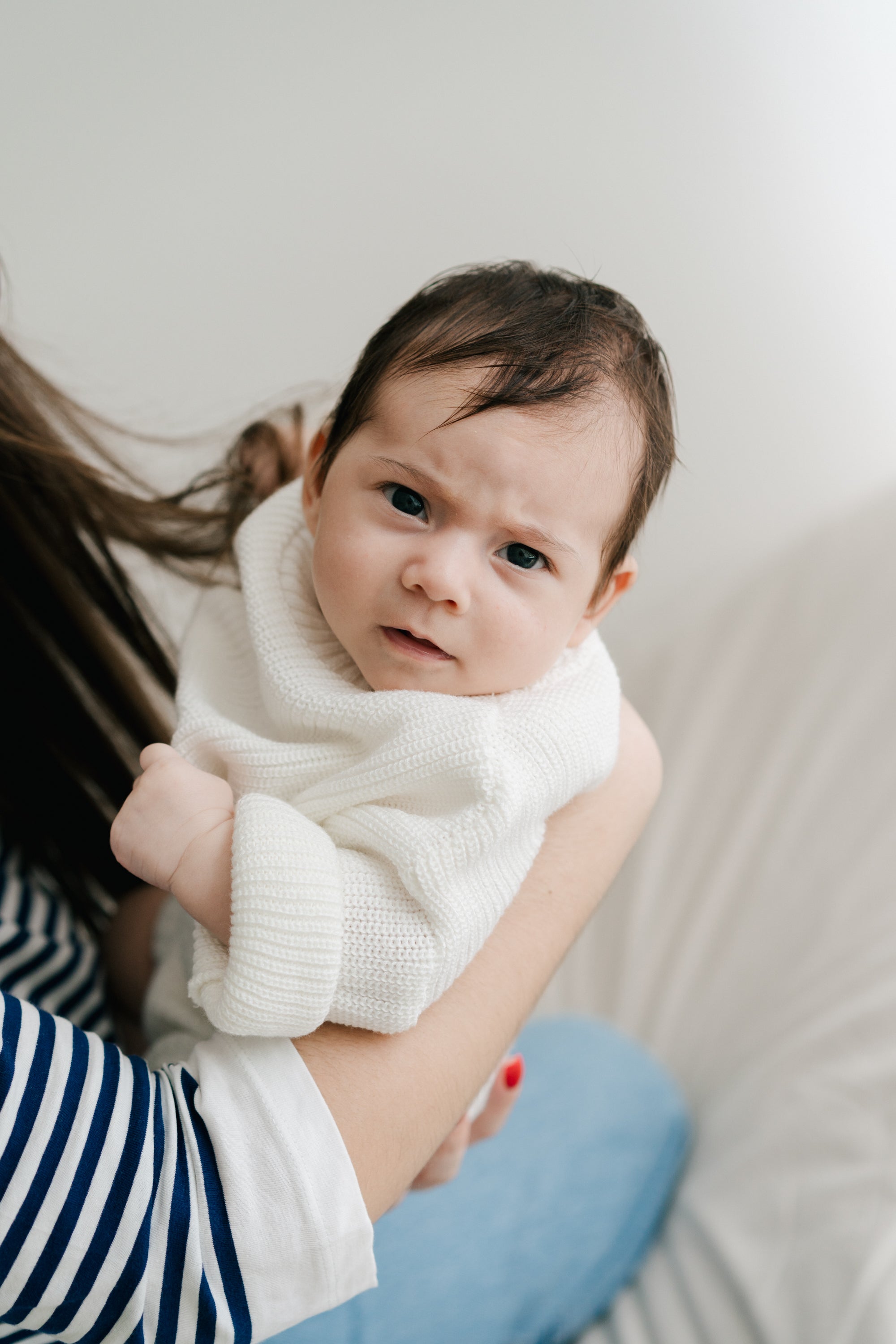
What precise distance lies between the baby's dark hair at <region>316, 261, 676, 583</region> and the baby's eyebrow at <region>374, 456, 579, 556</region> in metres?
0.04

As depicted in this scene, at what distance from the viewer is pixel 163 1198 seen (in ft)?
1.63

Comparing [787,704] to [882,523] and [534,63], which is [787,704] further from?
[534,63]

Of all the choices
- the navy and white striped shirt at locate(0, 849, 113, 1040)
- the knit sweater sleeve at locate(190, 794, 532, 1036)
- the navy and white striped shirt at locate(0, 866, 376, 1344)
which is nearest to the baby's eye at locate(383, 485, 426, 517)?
the knit sweater sleeve at locate(190, 794, 532, 1036)

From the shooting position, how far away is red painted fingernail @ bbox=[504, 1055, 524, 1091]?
85 cm

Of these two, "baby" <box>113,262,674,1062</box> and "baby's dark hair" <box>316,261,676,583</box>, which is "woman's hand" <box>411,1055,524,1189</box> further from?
"baby's dark hair" <box>316,261,676,583</box>

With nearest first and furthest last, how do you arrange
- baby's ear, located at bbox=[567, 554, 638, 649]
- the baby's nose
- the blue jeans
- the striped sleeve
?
1. the striped sleeve
2. the baby's nose
3. baby's ear, located at bbox=[567, 554, 638, 649]
4. the blue jeans

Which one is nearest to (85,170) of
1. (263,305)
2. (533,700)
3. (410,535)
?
(263,305)

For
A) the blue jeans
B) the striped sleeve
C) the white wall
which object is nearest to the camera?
the striped sleeve

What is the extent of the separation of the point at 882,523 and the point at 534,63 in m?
0.80

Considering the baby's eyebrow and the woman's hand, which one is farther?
the woman's hand

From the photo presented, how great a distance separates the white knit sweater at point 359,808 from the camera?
1.68 feet

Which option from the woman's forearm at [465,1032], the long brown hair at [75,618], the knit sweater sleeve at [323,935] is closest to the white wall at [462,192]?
the long brown hair at [75,618]

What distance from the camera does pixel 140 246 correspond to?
1278mm

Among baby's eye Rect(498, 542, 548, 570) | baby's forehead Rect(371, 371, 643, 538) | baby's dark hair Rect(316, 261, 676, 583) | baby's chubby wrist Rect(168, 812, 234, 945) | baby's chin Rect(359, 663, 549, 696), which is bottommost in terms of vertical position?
baby's chubby wrist Rect(168, 812, 234, 945)
